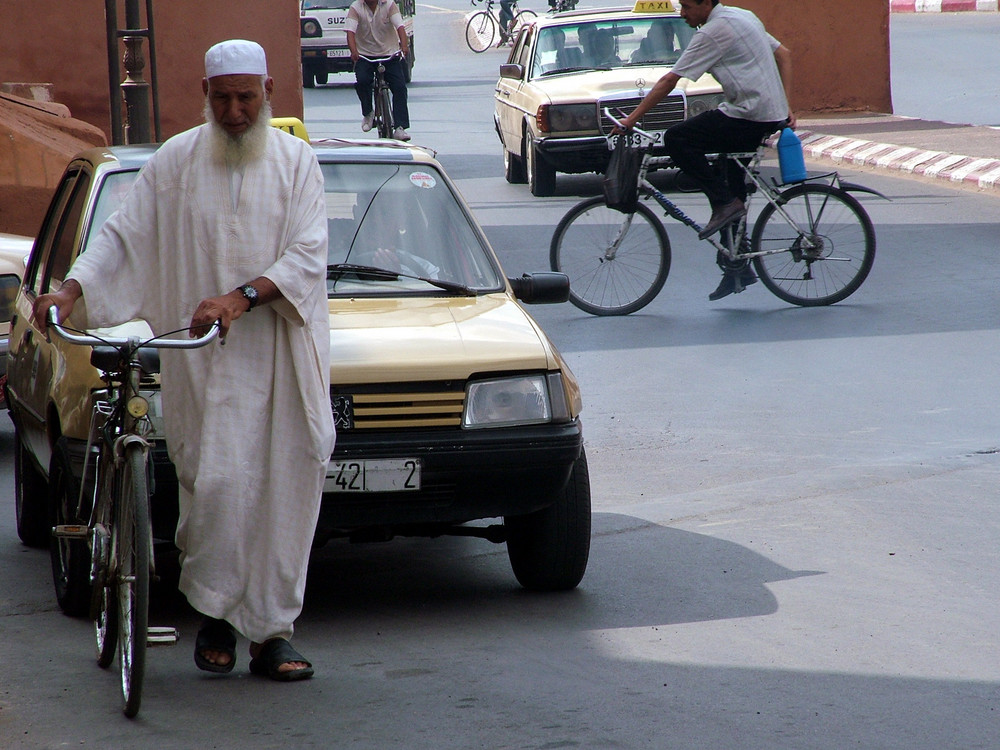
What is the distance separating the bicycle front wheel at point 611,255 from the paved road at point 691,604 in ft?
2.85

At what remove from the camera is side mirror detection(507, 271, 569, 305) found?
19.1 ft

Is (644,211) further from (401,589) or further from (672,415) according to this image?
(401,589)

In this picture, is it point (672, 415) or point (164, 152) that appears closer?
point (164, 152)

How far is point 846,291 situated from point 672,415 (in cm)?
301

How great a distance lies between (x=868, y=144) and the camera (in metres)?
18.4

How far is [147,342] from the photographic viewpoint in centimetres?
408

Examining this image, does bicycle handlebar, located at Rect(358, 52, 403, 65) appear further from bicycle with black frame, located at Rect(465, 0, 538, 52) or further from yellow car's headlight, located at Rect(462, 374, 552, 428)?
bicycle with black frame, located at Rect(465, 0, 538, 52)

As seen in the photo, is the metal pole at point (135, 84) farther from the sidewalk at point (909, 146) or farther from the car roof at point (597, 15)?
the sidewalk at point (909, 146)

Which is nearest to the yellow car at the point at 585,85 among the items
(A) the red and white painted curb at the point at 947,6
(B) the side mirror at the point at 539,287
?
(B) the side mirror at the point at 539,287

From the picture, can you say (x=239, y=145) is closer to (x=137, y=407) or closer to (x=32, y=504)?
(x=137, y=407)

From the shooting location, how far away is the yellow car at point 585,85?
1512 cm

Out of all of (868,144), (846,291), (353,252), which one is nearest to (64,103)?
(868,144)

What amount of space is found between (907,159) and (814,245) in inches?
299

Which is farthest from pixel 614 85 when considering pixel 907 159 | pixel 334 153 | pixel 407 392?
pixel 407 392
